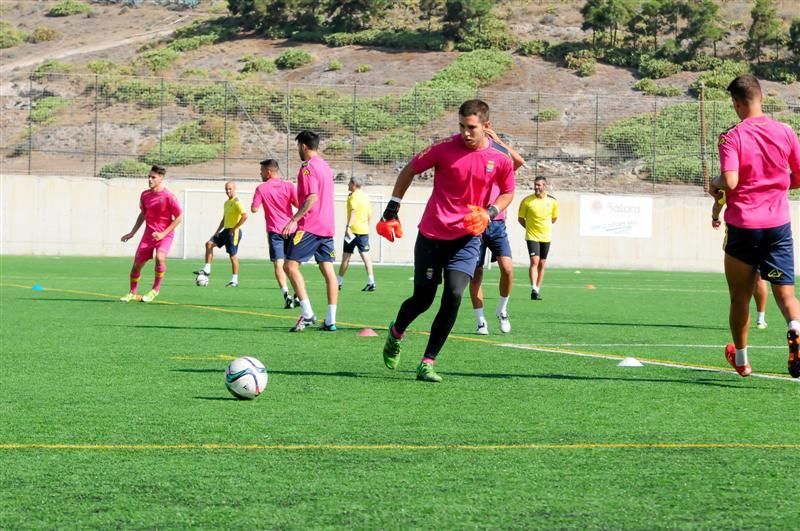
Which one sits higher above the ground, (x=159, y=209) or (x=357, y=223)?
(x=159, y=209)

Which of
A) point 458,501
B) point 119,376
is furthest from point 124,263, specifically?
point 458,501

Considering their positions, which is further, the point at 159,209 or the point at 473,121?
the point at 159,209

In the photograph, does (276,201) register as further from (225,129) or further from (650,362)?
(225,129)

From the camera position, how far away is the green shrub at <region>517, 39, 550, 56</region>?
218ft

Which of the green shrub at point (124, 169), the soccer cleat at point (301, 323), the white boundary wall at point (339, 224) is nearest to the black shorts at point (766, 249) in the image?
the soccer cleat at point (301, 323)

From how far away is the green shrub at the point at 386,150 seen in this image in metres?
43.2

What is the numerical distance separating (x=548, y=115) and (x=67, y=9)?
5156 centimetres

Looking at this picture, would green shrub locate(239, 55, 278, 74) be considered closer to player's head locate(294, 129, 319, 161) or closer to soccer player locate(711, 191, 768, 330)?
soccer player locate(711, 191, 768, 330)

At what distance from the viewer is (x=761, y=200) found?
8852 mm

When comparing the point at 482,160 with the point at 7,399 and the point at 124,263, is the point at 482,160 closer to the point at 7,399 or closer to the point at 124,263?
the point at 7,399

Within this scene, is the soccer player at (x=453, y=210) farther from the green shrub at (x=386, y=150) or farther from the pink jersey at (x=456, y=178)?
the green shrub at (x=386, y=150)

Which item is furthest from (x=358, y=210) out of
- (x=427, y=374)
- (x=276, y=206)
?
(x=427, y=374)

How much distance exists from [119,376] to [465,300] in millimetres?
11204

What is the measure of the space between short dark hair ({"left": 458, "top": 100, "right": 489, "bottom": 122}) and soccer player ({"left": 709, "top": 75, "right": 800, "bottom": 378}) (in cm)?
162
